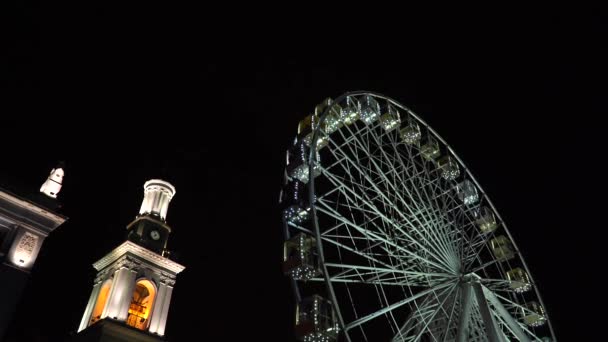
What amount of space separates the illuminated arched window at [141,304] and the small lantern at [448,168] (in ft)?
66.3

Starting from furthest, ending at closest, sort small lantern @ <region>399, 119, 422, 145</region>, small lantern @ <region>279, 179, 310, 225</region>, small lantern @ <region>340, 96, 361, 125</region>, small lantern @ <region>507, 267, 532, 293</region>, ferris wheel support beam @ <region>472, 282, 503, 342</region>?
small lantern @ <region>399, 119, 422, 145</region>, small lantern @ <region>507, 267, 532, 293</region>, small lantern @ <region>340, 96, 361, 125</region>, small lantern @ <region>279, 179, 310, 225</region>, ferris wheel support beam @ <region>472, 282, 503, 342</region>

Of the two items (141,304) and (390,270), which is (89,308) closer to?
(141,304)

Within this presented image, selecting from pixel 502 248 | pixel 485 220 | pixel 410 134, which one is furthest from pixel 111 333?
pixel 502 248

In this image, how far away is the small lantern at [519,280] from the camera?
25.0 m

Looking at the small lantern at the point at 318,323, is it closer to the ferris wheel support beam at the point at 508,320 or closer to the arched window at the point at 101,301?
the ferris wheel support beam at the point at 508,320

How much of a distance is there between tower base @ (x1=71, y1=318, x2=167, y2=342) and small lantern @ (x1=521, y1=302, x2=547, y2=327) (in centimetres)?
2067

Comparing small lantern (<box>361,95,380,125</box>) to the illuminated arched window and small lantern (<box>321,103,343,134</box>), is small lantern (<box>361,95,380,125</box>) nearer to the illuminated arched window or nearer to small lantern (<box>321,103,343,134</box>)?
small lantern (<box>321,103,343,134</box>)

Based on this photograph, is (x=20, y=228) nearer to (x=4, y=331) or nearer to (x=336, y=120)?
(x=4, y=331)

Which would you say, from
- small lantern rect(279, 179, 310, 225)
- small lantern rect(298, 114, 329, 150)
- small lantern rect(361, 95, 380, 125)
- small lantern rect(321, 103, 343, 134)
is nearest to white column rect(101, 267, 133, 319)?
small lantern rect(279, 179, 310, 225)

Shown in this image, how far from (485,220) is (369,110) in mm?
7618

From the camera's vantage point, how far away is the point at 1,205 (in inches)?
1041

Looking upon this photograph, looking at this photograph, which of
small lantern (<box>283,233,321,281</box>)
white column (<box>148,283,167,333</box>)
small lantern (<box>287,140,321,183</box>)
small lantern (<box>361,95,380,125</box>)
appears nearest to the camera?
small lantern (<box>283,233,321,281</box>)

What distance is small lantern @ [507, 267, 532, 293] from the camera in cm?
2496

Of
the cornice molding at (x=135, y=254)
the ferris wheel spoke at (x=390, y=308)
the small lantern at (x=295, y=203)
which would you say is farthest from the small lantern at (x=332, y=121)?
the cornice molding at (x=135, y=254)
